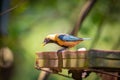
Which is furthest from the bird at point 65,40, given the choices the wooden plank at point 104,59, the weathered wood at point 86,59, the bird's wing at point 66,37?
the wooden plank at point 104,59

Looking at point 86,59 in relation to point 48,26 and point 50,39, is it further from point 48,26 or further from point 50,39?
point 48,26

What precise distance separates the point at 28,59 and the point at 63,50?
0.29 m

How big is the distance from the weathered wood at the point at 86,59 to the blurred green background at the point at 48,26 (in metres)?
0.23

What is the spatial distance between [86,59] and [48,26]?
1.60ft

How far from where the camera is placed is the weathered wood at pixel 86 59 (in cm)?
138

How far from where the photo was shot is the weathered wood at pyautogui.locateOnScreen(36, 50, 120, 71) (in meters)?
1.38

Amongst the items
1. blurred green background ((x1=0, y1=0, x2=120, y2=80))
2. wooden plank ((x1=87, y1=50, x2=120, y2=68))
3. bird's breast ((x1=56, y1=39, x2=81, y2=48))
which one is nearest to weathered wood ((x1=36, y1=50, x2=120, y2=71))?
wooden plank ((x1=87, y1=50, x2=120, y2=68))

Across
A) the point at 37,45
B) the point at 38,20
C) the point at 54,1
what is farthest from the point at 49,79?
the point at 54,1

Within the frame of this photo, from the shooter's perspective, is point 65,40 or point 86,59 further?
point 65,40

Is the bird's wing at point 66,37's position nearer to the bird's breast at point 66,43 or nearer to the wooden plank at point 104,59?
the bird's breast at point 66,43

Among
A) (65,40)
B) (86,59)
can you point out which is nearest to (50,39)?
(65,40)

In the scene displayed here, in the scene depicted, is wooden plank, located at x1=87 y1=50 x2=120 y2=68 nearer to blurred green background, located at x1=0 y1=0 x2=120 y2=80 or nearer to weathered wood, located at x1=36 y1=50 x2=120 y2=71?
weathered wood, located at x1=36 y1=50 x2=120 y2=71

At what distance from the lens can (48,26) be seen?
5.92 ft

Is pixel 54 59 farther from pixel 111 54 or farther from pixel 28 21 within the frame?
pixel 28 21
